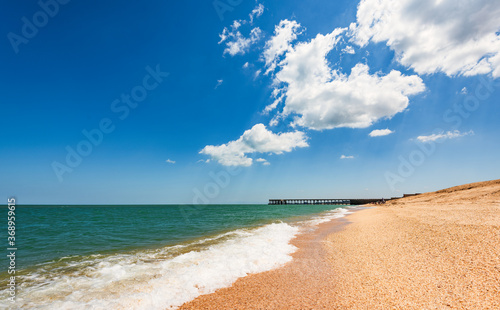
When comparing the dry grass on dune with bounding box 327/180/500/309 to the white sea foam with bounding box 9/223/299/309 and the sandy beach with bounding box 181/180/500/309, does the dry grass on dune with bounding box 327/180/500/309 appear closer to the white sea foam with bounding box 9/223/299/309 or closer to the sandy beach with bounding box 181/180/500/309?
the sandy beach with bounding box 181/180/500/309

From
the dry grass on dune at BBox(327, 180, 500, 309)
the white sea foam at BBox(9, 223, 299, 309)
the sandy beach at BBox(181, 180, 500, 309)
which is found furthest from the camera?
the white sea foam at BBox(9, 223, 299, 309)

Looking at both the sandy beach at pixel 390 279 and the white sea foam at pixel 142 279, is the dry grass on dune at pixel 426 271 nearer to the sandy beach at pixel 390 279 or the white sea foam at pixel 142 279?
the sandy beach at pixel 390 279

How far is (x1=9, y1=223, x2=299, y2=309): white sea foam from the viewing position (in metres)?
5.72

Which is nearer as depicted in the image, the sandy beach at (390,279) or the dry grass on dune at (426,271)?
the dry grass on dune at (426,271)

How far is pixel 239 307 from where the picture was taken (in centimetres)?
512

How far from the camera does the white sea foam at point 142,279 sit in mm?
5723

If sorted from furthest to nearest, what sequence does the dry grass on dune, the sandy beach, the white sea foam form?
the white sea foam < the sandy beach < the dry grass on dune

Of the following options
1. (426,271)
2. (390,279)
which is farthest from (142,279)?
(426,271)

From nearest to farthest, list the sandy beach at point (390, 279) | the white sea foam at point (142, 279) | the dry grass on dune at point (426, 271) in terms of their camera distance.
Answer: the dry grass on dune at point (426, 271)
the sandy beach at point (390, 279)
the white sea foam at point (142, 279)

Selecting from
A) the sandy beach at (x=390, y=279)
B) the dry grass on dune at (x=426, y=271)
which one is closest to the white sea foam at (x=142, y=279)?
the sandy beach at (x=390, y=279)

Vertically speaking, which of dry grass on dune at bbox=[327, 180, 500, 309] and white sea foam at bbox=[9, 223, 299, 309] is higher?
dry grass on dune at bbox=[327, 180, 500, 309]

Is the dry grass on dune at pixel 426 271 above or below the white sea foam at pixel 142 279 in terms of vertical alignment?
above

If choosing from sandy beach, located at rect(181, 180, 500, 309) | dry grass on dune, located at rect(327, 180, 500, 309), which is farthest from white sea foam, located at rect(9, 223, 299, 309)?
dry grass on dune, located at rect(327, 180, 500, 309)

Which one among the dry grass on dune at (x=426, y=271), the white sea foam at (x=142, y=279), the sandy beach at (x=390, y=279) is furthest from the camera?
the white sea foam at (x=142, y=279)
